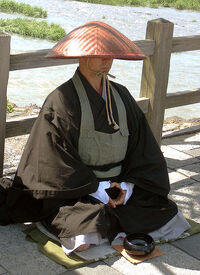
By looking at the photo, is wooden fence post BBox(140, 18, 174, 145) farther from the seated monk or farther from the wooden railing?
the seated monk

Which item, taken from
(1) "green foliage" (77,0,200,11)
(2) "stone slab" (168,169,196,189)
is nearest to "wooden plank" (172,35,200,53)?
(2) "stone slab" (168,169,196,189)

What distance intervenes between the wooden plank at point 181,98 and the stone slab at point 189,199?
822 mm

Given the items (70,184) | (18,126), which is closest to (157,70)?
(18,126)

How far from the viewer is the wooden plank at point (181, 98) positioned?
502 cm

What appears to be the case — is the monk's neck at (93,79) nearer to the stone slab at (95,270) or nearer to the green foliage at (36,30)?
the stone slab at (95,270)

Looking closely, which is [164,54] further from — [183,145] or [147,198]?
Answer: [147,198]

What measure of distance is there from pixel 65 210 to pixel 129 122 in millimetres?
750

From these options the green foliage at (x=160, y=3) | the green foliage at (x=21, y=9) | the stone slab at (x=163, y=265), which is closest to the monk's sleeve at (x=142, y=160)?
A: the stone slab at (x=163, y=265)

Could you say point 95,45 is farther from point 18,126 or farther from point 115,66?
point 115,66

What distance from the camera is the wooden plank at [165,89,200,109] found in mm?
5022

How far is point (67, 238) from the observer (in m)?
3.36

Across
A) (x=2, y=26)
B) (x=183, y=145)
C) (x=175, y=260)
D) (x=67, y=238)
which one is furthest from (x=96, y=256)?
(x=2, y=26)

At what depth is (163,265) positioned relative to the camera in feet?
11.0

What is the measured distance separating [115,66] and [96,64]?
7.91 meters
